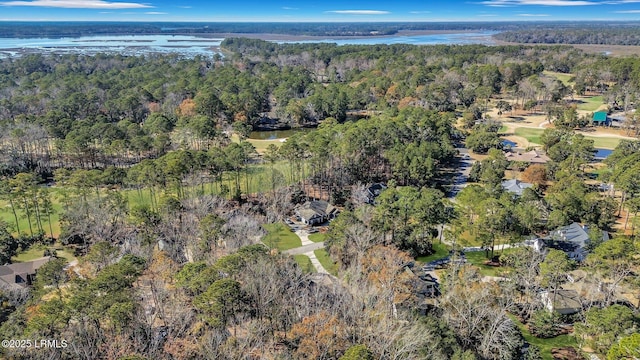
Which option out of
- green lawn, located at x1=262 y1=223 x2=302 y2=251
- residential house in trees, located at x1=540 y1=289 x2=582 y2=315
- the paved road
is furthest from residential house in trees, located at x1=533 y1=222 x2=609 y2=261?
green lawn, located at x1=262 y1=223 x2=302 y2=251

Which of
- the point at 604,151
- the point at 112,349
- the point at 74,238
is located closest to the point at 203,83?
the point at 74,238

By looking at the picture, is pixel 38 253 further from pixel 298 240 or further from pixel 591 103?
pixel 591 103

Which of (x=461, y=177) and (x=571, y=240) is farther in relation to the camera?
(x=461, y=177)

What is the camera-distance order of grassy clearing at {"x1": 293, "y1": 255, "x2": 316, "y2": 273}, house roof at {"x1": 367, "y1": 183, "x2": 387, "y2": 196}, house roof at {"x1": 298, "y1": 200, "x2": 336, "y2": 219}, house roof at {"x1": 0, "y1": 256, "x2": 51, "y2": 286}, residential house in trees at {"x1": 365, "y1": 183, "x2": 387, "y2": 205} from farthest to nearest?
house roof at {"x1": 367, "y1": 183, "x2": 387, "y2": 196}, residential house in trees at {"x1": 365, "y1": 183, "x2": 387, "y2": 205}, house roof at {"x1": 298, "y1": 200, "x2": 336, "y2": 219}, grassy clearing at {"x1": 293, "y1": 255, "x2": 316, "y2": 273}, house roof at {"x1": 0, "y1": 256, "x2": 51, "y2": 286}

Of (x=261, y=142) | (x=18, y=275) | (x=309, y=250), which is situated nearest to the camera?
(x=18, y=275)

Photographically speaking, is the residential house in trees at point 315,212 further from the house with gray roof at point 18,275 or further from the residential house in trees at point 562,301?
the house with gray roof at point 18,275

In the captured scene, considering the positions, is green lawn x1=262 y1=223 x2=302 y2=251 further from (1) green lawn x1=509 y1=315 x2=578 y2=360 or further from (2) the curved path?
(1) green lawn x1=509 y1=315 x2=578 y2=360

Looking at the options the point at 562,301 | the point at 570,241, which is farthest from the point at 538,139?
the point at 562,301
